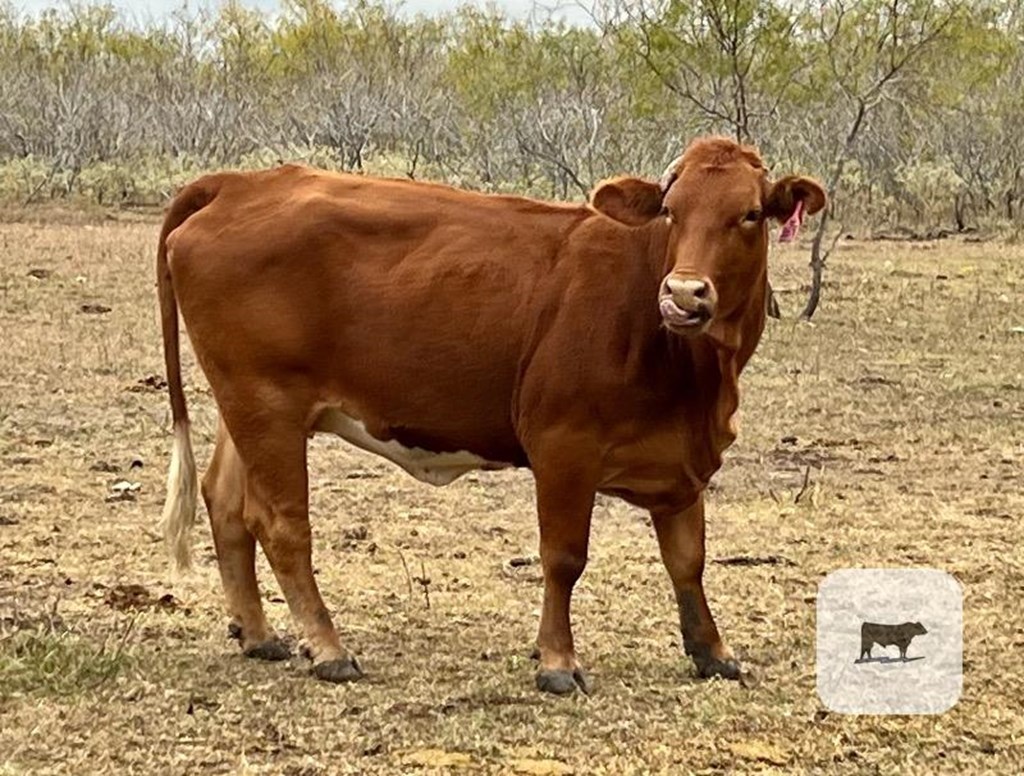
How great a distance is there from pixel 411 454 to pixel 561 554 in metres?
0.61

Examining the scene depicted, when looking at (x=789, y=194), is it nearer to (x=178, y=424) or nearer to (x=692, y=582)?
(x=692, y=582)

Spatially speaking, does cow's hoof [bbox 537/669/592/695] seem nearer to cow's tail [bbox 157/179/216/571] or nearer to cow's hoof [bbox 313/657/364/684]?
cow's hoof [bbox 313/657/364/684]

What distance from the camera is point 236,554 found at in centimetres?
565

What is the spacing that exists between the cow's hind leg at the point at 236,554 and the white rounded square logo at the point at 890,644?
5.80 feet

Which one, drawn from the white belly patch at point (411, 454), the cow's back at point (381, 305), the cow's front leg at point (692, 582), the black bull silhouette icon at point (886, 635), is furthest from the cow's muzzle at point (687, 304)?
the black bull silhouette icon at point (886, 635)

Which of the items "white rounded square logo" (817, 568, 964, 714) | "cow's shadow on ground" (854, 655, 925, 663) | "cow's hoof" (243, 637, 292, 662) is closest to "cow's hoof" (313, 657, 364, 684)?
"cow's hoof" (243, 637, 292, 662)

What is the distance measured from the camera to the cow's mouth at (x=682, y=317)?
15.3 feet

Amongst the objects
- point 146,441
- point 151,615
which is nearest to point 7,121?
point 146,441

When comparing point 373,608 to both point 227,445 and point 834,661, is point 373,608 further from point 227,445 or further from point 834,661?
point 834,661

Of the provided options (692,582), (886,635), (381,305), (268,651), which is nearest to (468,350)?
(381,305)

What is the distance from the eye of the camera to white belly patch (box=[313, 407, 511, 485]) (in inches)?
215

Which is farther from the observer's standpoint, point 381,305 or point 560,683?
point 381,305

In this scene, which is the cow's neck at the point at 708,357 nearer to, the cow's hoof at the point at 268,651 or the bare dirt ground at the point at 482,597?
the bare dirt ground at the point at 482,597

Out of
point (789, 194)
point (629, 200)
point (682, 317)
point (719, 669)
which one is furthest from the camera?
point (719, 669)
